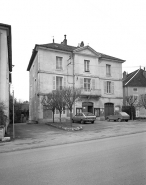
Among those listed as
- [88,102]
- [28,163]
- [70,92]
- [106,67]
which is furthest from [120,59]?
[28,163]

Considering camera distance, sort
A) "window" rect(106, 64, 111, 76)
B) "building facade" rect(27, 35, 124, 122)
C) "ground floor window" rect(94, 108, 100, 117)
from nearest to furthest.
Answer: "building facade" rect(27, 35, 124, 122), "ground floor window" rect(94, 108, 100, 117), "window" rect(106, 64, 111, 76)

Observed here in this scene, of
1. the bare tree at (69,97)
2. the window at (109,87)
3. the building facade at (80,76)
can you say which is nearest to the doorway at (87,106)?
the building facade at (80,76)

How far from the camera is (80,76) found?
30.8 meters

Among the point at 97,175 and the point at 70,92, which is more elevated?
the point at 70,92

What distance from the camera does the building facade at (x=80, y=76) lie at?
2847 centimetres

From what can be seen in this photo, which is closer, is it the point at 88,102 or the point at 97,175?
the point at 97,175

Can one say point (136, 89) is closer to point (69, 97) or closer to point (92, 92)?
point (92, 92)

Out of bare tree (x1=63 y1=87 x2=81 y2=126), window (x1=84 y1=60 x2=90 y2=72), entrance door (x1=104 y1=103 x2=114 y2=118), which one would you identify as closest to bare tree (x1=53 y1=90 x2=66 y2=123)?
bare tree (x1=63 y1=87 x2=81 y2=126)

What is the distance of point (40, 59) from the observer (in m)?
28.3

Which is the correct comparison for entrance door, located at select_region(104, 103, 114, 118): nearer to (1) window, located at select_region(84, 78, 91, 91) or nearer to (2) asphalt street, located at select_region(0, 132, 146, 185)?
(1) window, located at select_region(84, 78, 91, 91)

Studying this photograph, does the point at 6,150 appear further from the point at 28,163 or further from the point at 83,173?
the point at 83,173

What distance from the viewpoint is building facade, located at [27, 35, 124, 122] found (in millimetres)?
28469

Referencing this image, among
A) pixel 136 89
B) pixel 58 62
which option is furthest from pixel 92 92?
pixel 136 89

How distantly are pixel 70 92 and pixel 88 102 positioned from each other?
10.5 m
